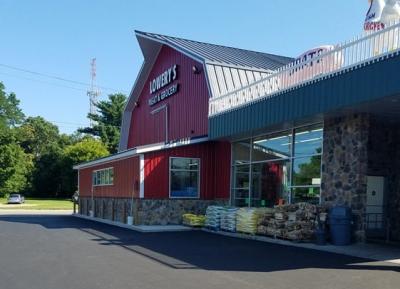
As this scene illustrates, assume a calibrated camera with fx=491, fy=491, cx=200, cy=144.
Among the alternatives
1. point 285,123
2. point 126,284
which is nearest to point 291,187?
point 285,123

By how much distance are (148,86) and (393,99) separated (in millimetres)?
21027

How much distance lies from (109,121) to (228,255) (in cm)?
6278

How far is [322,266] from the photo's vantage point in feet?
33.4

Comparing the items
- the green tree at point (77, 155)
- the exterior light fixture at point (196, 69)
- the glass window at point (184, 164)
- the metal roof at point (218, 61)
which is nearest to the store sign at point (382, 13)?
the metal roof at point (218, 61)

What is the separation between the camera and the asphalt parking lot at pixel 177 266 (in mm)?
8406

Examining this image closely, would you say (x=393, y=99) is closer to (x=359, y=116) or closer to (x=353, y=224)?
(x=359, y=116)

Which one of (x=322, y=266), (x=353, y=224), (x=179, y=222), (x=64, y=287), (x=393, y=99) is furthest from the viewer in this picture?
(x=179, y=222)

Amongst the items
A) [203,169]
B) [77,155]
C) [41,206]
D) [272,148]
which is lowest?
[41,206]

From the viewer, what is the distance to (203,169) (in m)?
22.0

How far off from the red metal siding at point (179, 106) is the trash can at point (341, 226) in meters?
9.65

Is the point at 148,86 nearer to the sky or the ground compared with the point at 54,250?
nearer to the sky

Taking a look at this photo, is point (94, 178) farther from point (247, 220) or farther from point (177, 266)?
point (177, 266)

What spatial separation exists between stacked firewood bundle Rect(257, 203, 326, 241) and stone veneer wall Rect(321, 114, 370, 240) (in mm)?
821

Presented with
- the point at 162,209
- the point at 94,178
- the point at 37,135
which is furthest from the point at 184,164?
the point at 37,135
